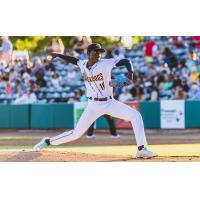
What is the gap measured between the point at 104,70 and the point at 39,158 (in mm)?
1708

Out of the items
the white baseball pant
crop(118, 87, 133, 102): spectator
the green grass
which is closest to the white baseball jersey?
the white baseball pant

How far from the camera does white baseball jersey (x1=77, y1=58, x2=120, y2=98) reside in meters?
9.37

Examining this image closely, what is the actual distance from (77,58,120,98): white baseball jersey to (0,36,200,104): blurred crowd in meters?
7.00

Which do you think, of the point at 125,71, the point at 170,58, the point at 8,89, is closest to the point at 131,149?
the point at 170,58

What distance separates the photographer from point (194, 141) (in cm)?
1312

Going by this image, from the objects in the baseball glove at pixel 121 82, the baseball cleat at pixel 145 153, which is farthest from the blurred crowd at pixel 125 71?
the baseball glove at pixel 121 82

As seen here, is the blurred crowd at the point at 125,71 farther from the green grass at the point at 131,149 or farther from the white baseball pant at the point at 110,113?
the white baseball pant at the point at 110,113

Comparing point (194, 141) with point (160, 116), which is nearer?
point (194, 141)

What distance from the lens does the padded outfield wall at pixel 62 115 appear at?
15906 mm

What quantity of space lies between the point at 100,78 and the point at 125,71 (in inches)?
353

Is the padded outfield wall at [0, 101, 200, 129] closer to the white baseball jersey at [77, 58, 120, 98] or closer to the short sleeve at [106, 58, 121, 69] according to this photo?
the white baseball jersey at [77, 58, 120, 98]

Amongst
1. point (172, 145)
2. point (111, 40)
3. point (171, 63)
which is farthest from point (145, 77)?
point (111, 40)

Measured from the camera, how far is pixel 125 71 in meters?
18.3

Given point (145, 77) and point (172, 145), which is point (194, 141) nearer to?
point (172, 145)
